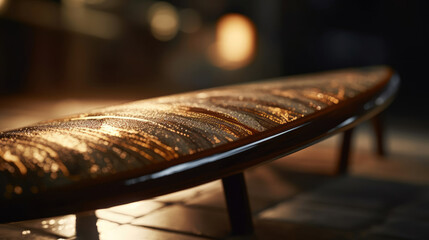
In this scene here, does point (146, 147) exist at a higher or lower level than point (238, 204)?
higher

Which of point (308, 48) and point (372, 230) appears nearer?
point (372, 230)

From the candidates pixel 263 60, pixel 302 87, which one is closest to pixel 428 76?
pixel 263 60

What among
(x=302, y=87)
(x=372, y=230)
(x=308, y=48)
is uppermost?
(x=308, y=48)

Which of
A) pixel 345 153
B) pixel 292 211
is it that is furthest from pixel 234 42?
pixel 292 211

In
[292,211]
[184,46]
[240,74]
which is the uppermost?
[184,46]

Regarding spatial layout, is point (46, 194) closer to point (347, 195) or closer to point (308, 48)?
point (347, 195)

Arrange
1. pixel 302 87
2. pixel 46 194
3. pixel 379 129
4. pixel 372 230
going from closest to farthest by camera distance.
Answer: pixel 46 194, pixel 372 230, pixel 302 87, pixel 379 129

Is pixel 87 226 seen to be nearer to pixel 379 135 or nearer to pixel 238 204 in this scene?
pixel 238 204
